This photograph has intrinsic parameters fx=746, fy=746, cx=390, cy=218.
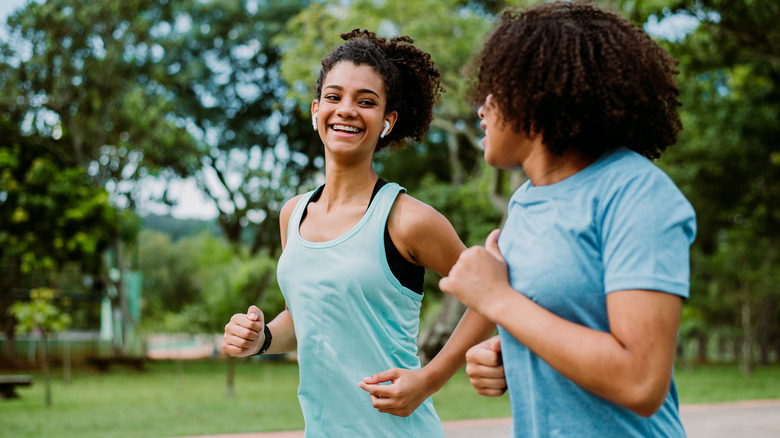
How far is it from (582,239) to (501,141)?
270 mm

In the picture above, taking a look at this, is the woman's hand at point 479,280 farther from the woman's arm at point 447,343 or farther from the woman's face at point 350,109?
the woman's face at point 350,109

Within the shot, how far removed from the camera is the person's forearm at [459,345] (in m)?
1.87

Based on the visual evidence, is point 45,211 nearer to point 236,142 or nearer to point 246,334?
point 236,142

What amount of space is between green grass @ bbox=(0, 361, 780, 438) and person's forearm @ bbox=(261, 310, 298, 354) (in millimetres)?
7364

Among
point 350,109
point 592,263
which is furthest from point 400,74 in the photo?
point 592,263

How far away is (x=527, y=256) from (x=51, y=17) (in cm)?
1972

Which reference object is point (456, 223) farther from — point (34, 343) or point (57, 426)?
point (34, 343)

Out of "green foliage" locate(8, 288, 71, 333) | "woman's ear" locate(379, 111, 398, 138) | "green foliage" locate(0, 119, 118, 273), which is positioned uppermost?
"woman's ear" locate(379, 111, 398, 138)

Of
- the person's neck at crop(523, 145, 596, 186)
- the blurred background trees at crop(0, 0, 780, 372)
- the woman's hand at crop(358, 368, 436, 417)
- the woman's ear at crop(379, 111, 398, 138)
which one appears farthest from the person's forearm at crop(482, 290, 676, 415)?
the blurred background trees at crop(0, 0, 780, 372)

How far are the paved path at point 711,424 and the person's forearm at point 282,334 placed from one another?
670 centimetres

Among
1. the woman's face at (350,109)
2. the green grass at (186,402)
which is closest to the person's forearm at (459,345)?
the woman's face at (350,109)

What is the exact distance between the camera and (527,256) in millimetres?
1280

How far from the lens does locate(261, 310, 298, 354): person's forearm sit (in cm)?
216

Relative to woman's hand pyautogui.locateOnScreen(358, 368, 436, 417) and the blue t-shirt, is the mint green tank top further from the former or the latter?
the blue t-shirt
